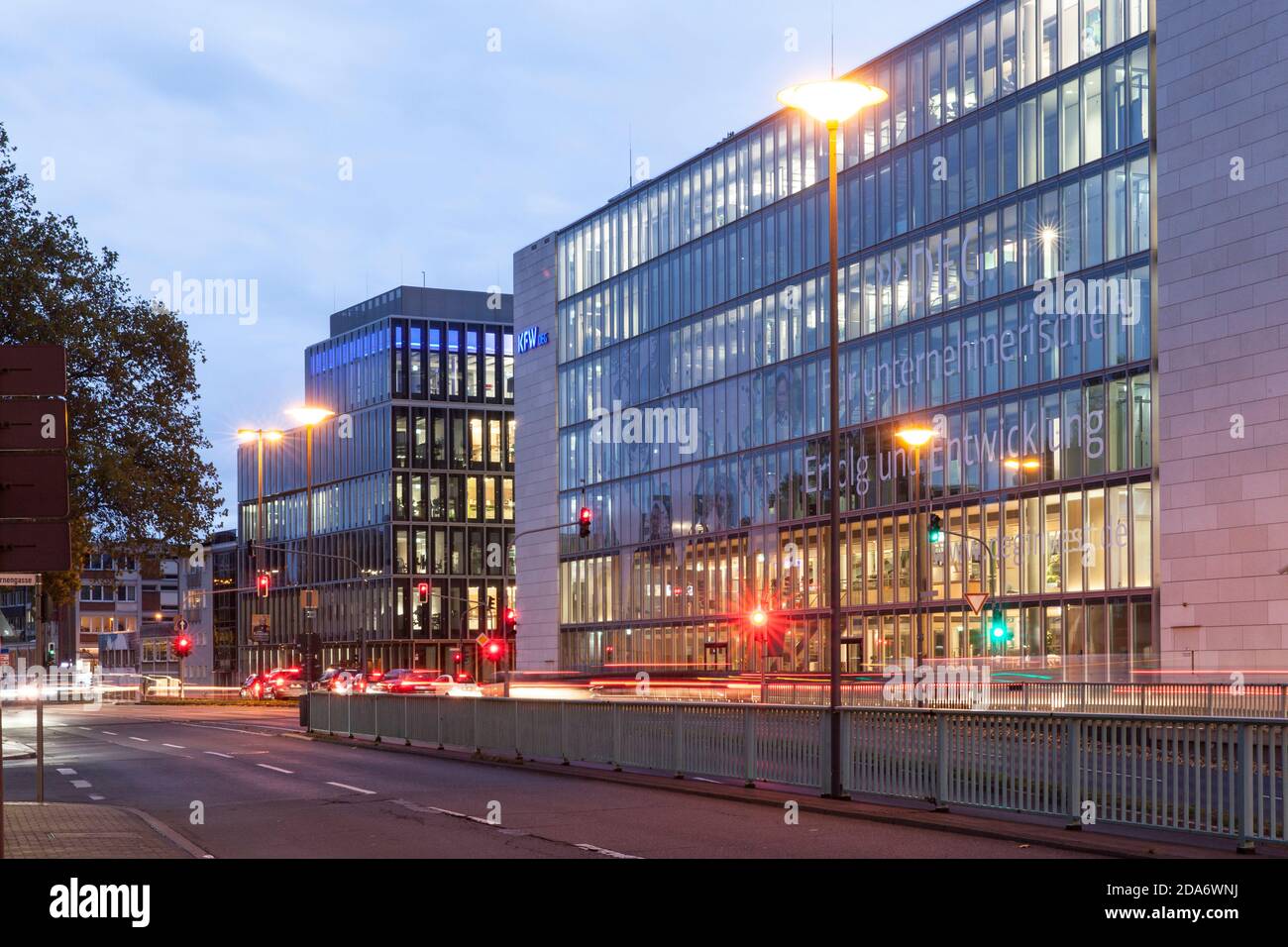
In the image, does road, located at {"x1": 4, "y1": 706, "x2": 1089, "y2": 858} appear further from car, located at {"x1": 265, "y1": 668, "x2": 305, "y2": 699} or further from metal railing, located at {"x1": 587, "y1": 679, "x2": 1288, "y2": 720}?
car, located at {"x1": 265, "y1": 668, "x2": 305, "y2": 699}

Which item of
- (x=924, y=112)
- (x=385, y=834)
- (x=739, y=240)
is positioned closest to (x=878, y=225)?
(x=924, y=112)

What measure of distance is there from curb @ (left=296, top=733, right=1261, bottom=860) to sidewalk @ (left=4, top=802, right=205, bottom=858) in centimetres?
695

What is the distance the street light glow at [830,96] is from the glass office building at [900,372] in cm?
3538

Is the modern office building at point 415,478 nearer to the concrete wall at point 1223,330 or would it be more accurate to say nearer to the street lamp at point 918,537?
the street lamp at point 918,537

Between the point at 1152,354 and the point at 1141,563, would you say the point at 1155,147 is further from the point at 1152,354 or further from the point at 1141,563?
the point at 1141,563

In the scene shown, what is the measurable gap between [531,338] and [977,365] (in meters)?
39.5

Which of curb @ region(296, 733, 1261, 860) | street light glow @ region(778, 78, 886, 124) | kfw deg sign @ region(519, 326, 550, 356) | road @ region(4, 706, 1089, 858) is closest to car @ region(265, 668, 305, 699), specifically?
kfw deg sign @ region(519, 326, 550, 356)

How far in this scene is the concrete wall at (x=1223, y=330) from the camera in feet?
156

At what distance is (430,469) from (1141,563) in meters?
66.6

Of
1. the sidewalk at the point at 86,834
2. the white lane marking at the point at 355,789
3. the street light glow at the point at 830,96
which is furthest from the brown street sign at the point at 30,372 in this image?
the white lane marking at the point at 355,789

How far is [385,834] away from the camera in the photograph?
643 inches

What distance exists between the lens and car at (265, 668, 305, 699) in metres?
77.3

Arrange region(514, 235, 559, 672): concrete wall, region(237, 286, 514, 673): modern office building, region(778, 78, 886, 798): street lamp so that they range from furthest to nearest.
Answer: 1. region(237, 286, 514, 673): modern office building
2. region(514, 235, 559, 672): concrete wall
3. region(778, 78, 886, 798): street lamp
